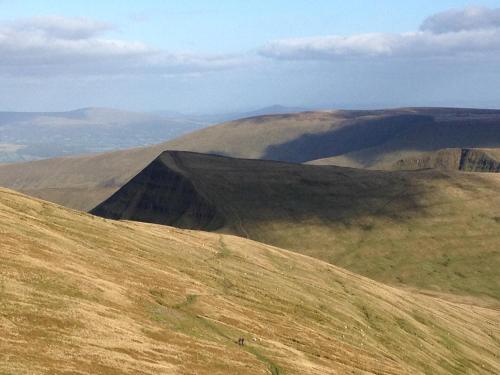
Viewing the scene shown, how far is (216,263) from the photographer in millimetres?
125938

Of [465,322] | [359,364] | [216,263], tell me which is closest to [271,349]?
[359,364]

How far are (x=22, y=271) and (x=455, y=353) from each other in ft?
254

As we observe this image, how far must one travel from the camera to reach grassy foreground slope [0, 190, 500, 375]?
63312 millimetres

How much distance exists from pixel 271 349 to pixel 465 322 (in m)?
86.7

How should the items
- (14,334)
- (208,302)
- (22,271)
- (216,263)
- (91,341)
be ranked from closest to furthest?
(14,334)
(91,341)
(22,271)
(208,302)
(216,263)

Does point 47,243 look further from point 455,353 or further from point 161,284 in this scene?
point 455,353

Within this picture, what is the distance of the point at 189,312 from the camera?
282 feet

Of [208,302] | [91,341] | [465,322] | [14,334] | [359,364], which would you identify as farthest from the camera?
[465,322]

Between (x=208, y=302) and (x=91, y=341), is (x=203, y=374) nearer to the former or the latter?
(x=91, y=341)

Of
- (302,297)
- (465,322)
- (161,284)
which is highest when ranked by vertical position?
(161,284)

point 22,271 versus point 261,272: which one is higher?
point 22,271

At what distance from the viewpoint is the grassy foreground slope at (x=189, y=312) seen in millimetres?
63312

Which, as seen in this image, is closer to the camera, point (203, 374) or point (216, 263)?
point (203, 374)

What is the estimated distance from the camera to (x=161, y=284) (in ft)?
309
